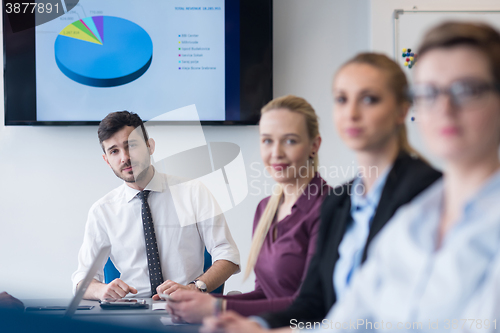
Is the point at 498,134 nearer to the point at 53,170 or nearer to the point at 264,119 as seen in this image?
the point at 264,119

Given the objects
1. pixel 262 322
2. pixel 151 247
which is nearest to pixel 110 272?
pixel 151 247

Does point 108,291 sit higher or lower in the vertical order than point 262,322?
lower

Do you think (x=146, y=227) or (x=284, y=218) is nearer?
(x=284, y=218)

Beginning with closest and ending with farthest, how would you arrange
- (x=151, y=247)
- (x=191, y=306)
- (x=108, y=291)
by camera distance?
(x=191, y=306), (x=108, y=291), (x=151, y=247)

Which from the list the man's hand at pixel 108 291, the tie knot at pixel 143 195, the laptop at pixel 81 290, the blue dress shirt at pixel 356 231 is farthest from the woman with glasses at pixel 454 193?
the tie knot at pixel 143 195

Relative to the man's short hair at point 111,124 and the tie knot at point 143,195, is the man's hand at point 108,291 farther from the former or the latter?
the man's short hair at point 111,124

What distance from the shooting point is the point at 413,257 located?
48 centimetres

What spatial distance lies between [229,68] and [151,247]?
0.97m

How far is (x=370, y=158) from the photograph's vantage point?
586 mm

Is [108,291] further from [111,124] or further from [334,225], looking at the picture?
[334,225]

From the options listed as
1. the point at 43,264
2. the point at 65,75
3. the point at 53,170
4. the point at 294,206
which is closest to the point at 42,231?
the point at 43,264

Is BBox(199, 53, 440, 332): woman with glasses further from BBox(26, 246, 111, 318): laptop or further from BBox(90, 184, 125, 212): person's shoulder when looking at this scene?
BBox(90, 184, 125, 212): person's shoulder

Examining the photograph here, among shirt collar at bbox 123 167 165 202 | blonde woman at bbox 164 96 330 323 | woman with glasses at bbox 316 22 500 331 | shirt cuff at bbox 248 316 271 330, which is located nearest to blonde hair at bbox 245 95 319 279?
blonde woman at bbox 164 96 330 323

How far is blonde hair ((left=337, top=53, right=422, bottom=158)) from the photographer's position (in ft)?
1.86
